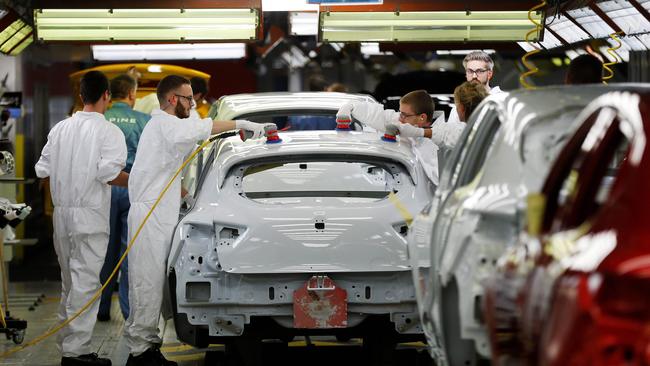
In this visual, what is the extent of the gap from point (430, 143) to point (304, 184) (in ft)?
3.57

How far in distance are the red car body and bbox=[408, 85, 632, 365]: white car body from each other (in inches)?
15.2

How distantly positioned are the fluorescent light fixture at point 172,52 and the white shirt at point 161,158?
903cm

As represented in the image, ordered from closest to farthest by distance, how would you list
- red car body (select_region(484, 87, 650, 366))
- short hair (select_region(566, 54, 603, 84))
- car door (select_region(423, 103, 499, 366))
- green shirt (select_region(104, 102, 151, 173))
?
red car body (select_region(484, 87, 650, 366)) → car door (select_region(423, 103, 499, 366)) → short hair (select_region(566, 54, 603, 84)) → green shirt (select_region(104, 102, 151, 173))

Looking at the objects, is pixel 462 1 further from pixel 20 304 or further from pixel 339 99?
pixel 20 304

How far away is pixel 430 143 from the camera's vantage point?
27.7 ft

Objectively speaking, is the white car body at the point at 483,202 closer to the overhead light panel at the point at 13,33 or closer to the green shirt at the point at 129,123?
the green shirt at the point at 129,123

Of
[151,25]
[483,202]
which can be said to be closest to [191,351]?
[151,25]

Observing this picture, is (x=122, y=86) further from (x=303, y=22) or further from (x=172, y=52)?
(x=172, y=52)

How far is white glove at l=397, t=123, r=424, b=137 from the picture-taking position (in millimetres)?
8328

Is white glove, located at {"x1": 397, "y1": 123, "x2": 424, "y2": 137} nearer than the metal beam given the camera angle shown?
Yes

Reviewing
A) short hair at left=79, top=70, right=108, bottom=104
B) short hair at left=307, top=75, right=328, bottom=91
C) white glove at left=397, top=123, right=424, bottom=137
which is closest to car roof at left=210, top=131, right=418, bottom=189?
white glove at left=397, top=123, right=424, bottom=137

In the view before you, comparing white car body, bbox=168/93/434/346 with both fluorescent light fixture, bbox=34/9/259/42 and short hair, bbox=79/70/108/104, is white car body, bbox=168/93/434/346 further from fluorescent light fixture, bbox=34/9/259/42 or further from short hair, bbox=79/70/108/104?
fluorescent light fixture, bbox=34/9/259/42

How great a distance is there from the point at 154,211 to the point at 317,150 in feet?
3.87

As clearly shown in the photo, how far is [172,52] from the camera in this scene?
18.3 meters
